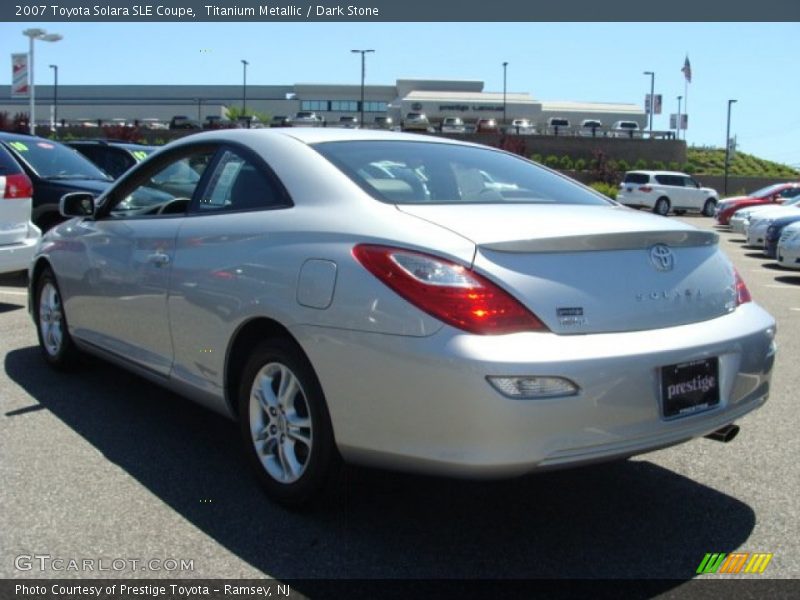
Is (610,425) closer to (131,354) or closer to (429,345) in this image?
(429,345)

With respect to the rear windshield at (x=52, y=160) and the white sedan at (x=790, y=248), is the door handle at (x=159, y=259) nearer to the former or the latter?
the rear windshield at (x=52, y=160)

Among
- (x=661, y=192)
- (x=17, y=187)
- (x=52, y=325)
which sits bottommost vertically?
(x=52, y=325)

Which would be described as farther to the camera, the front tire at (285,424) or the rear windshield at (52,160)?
the rear windshield at (52,160)

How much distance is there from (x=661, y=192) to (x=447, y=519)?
108 feet

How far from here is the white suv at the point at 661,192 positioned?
113 feet

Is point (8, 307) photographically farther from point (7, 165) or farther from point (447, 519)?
point (447, 519)

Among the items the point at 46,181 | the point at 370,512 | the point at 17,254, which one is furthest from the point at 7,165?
the point at 370,512

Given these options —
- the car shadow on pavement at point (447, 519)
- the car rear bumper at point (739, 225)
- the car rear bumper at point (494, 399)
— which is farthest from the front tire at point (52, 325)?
the car rear bumper at point (739, 225)

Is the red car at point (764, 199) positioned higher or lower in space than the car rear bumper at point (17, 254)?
higher

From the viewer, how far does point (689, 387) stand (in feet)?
10.1

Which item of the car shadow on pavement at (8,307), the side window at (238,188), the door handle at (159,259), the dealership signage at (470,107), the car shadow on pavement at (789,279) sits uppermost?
the dealership signage at (470,107)

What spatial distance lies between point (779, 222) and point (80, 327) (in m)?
13.7

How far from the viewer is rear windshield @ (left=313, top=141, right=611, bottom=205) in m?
3.55

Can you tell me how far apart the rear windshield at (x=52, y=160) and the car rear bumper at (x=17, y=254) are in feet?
7.37
